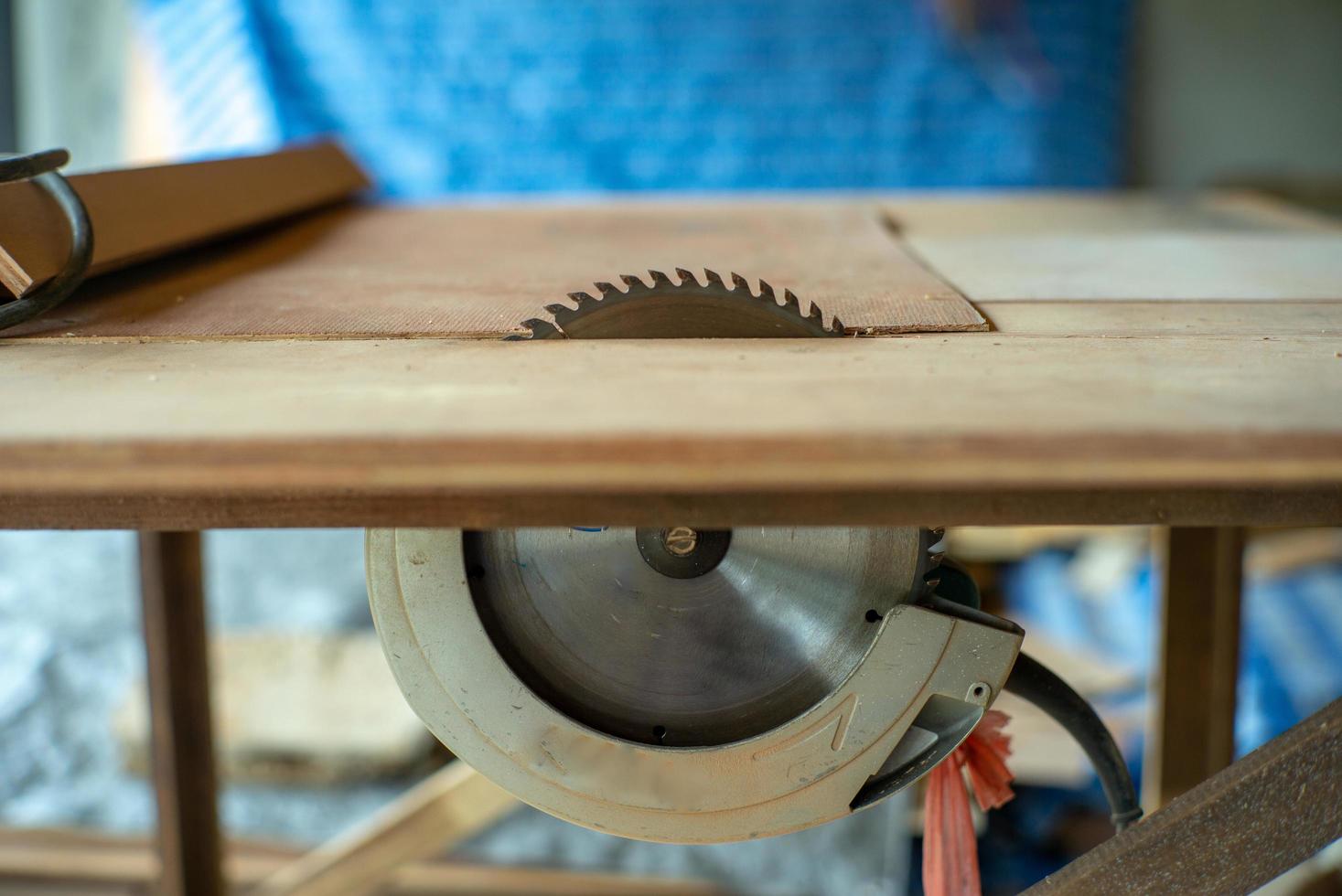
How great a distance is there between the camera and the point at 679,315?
77cm

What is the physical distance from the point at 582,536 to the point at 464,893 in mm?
1756

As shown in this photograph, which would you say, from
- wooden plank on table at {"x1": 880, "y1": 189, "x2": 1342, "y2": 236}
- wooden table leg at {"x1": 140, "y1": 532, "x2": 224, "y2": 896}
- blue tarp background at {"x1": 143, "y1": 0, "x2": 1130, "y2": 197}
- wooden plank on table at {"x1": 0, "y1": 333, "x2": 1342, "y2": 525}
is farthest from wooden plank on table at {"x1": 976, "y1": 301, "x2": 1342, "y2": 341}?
blue tarp background at {"x1": 143, "y1": 0, "x2": 1130, "y2": 197}

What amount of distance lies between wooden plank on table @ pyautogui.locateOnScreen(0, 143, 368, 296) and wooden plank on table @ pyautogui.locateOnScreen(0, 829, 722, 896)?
4.20ft

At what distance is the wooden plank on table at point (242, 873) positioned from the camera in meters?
2.20

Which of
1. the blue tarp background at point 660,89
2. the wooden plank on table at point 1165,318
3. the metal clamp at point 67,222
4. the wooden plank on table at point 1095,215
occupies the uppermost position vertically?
the blue tarp background at point 660,89

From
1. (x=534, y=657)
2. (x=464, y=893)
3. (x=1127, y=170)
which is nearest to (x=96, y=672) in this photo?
(x=464, y=893)

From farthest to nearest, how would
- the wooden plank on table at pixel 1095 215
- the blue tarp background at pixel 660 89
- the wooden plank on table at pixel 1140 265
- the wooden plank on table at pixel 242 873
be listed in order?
the blue tarp background at pixel 660 89 < the wooden plank on table at pixel 242 873 < the wooden plank on table at pixel 1095 215 < the wooden plank on table at pixel 1140 265

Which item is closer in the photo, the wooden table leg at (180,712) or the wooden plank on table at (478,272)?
the wooden plank on table at (478,272)

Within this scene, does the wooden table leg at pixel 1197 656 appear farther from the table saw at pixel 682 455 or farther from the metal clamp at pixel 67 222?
the metal clamp at pixel 67 222

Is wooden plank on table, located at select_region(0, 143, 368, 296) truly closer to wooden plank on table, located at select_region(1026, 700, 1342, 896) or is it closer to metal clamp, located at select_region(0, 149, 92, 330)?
metal clamp, located at select_region(0, 149, 92, 330)

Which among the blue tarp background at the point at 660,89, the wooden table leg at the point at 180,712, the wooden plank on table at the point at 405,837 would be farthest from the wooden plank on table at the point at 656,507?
the blue tarp background at the point at 660,89

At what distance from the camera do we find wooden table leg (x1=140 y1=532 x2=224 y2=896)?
1.46m

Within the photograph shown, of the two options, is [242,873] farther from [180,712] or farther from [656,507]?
[656,507]

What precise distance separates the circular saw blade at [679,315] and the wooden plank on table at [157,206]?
0.35 m
